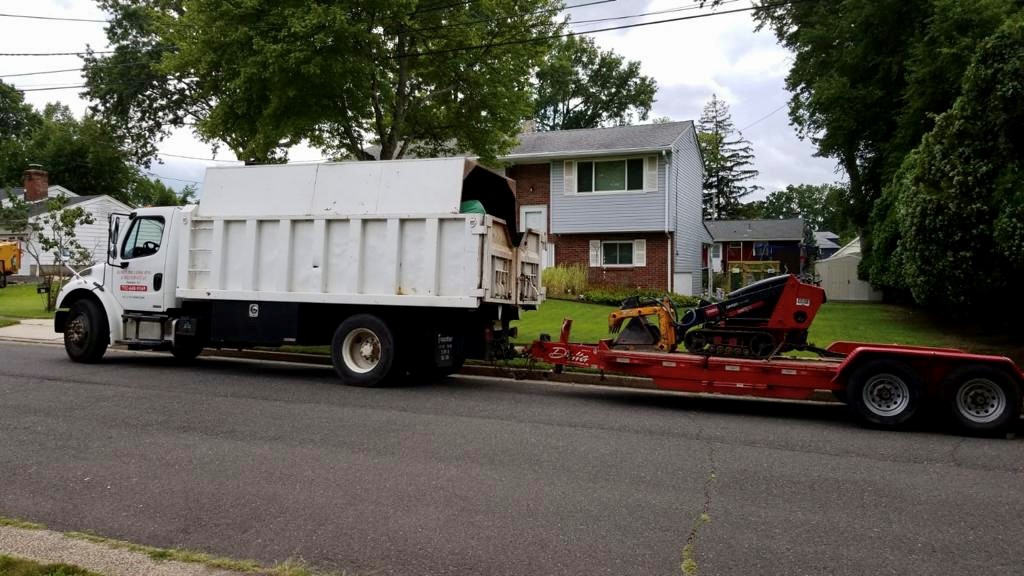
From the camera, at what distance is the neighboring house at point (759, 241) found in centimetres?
4672

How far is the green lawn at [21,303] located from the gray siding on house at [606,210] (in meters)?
16.6

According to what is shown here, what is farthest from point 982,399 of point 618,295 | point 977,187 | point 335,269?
point 618,295

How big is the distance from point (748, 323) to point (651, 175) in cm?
1720

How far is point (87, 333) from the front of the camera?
1193cm

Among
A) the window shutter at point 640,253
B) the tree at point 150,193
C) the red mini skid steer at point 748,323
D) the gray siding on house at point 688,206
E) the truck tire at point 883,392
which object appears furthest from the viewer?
the tree at point 150,193

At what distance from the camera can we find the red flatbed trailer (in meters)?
7.68

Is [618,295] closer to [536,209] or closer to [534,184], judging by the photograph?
[536,209]

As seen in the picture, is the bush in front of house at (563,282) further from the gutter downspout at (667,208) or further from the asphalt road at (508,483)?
the asphalt road at (508,483)

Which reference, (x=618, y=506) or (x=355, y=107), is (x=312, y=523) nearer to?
(x=618, y=506)

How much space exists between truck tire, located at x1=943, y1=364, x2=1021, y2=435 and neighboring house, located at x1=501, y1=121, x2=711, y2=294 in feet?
58.3

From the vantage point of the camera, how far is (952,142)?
1288cm

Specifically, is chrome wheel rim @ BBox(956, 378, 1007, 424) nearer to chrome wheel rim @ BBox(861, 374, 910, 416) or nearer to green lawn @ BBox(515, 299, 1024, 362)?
chrome wheel rim @ BBox(861, 374, 910, 416)

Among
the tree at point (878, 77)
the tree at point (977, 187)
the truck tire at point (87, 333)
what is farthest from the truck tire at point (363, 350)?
the tree at point (878, 77)

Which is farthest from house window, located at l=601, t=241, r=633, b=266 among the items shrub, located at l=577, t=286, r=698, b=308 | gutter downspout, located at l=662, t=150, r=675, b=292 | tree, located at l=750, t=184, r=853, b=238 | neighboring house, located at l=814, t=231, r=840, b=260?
tree, located at l=750, t=184, r=853, b=238
